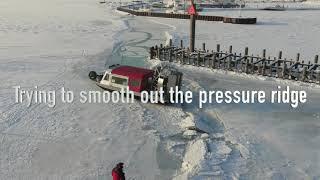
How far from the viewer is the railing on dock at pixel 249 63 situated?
21203mm

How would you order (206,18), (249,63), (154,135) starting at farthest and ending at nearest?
(206,18), (249,63), (154,135)

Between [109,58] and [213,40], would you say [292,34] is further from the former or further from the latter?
[109,58]

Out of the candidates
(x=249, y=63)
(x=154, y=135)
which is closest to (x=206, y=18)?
(x=249, y=63)

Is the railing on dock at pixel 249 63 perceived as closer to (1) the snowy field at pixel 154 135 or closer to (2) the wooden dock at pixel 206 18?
(1) the snowy field at pixel 154 135

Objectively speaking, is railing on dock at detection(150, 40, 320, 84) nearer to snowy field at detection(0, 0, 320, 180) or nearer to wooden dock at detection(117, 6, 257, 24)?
snowy field at detection(0, 0, 320, 180)

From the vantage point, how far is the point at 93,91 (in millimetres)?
19203

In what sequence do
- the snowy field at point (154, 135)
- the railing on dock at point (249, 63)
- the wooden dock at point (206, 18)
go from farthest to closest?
the wooden dock at point (206, 18), the railing on dock at point (249, 63), the snowy field at point (154, 135)

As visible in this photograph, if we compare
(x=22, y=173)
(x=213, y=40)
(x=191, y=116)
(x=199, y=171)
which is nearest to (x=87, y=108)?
(x=191, y=116)

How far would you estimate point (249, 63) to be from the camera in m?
22.7

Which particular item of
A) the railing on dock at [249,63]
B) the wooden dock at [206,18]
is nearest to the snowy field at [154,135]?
the railing on dock at [249,63]

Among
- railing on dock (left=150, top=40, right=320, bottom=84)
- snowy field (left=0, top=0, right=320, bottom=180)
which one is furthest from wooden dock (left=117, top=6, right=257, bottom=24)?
snowy field (left=0, top=0, right=320, bottom=180)

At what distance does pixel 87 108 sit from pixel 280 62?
41.1 feet

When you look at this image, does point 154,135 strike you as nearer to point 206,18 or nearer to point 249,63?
point 249,63

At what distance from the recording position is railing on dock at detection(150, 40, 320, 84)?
2120 centimetres
